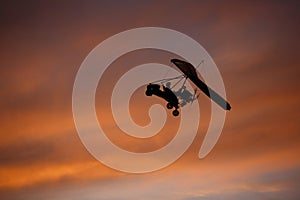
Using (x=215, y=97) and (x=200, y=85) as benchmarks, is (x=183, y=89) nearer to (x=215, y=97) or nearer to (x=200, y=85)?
(x=200, y=85)

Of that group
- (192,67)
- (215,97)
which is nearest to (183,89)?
(192,67)

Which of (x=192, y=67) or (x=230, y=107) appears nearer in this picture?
(x=192, y=67)

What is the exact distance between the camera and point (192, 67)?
244 ft

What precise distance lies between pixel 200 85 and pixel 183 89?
4417 mm

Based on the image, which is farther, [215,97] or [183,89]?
[215,97]

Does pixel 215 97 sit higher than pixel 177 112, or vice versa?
pixel 215 97

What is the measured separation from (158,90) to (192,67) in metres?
6.97

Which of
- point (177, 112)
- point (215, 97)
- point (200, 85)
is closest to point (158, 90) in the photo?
point (177, 112)

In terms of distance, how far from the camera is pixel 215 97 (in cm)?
8100

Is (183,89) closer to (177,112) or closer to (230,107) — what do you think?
(177,112)

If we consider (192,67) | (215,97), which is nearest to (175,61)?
(192,67)

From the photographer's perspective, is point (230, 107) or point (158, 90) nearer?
point (158, 90)

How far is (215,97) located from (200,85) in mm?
→ 5273

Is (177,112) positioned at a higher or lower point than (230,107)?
lower
